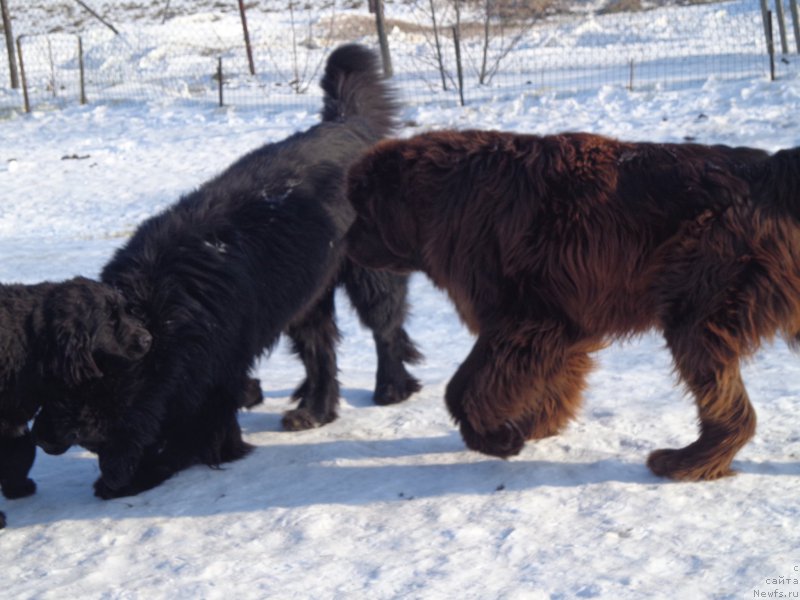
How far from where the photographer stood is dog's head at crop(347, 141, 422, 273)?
404cm

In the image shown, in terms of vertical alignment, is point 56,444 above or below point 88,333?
below

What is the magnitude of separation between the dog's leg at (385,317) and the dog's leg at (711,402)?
1895 mm

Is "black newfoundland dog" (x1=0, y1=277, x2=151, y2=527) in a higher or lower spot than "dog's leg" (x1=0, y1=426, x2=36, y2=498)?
higher

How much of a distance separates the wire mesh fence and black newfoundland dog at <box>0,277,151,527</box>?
12.3 metres

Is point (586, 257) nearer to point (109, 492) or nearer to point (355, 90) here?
point (109, 492)

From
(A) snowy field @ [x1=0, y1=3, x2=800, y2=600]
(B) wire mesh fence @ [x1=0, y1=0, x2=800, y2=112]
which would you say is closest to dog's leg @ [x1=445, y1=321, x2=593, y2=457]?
(A) snowy field @ [x1=0, y1=3, x2=800, y2=600]

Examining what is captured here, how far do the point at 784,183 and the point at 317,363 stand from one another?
2671mm

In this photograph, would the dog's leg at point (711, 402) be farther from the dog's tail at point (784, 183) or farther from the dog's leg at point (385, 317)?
the dog's leg at point (385, 317)

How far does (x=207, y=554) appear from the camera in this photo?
3326 millimetres

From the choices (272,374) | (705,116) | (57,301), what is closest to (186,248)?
(57,301)

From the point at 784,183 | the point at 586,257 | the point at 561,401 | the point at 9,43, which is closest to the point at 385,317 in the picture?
the point at 561,401

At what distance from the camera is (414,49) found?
22297 millimetres

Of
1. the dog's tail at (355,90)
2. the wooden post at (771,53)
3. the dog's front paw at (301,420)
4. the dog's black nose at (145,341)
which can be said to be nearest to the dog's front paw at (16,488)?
the dog's black nose at (145,341)

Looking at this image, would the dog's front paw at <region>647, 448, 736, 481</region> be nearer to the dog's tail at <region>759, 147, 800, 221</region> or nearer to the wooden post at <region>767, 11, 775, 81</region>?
the dog's tail at <region>759, 147, 800, 221</region>
